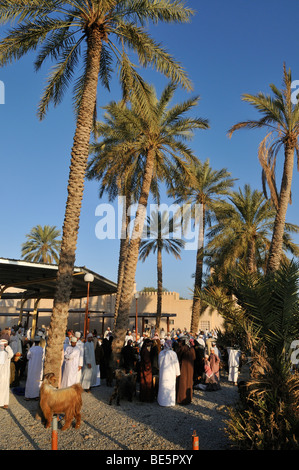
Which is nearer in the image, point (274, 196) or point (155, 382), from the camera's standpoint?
point (155, 382)

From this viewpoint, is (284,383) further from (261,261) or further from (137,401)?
(261,261)

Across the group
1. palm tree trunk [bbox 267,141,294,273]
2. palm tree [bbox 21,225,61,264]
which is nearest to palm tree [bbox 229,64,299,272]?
palm tree trunk [bbox 267,141,294,273]

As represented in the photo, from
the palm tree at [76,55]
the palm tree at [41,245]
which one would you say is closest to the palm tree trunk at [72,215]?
the palm tree at [76,55]

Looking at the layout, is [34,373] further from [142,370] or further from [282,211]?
[282,211]

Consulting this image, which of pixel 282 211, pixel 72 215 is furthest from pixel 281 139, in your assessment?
pixel 72 215

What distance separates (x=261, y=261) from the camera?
98.4ft

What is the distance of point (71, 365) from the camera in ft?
32.7

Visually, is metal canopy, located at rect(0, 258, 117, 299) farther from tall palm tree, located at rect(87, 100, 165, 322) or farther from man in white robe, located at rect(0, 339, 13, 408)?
man in white robe, located at rect(0, 339, 13, 408)

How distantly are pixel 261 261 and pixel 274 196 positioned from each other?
14.7 m

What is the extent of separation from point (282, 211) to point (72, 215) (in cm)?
962

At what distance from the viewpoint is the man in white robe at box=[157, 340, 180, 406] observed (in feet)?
32.0

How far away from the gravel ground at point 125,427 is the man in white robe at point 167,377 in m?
0.26

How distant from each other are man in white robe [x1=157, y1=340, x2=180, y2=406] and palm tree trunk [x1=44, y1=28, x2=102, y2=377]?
113 inches
